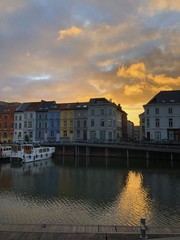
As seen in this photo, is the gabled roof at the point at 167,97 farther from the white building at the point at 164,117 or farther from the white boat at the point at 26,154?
the white boat at the point at 26,154

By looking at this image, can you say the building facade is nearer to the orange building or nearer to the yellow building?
the yellow building

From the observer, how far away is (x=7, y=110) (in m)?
79.1

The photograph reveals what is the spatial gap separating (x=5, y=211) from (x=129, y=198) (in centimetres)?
987

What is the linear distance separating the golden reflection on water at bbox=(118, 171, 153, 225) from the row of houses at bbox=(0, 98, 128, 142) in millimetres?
37665

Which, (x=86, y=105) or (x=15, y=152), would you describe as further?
(x=86, y=105)

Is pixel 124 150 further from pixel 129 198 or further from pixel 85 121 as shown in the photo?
pixel 129 198

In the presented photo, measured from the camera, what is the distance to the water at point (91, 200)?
16.2m

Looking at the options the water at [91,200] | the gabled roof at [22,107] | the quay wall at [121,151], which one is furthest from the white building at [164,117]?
the gabled roof at [22,107]

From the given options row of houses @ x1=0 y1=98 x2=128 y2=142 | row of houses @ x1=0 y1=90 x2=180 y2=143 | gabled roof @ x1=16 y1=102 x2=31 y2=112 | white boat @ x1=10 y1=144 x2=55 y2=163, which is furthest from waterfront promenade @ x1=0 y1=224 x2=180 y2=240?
gabled roof @ x1=16 y1=102 x2=31 y2=112

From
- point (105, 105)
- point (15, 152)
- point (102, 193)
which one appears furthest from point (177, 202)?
point (105, 105)

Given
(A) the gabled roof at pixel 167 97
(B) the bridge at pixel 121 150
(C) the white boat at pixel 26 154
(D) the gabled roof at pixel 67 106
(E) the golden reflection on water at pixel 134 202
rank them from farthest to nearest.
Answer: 1. (D) the gabled roof at pixel 67 106
2. (A) the gabled roof at pixel 167 97
3. (B) the bridge at pixel 121 150
4. (C) the white boat at pixel 26 154
5. (E) the golden reflection on water at pixel 134 202

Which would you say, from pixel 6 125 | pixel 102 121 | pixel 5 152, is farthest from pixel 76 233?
pixel 6 125

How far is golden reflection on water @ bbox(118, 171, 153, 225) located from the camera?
16.9 m

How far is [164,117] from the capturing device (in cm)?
5938
